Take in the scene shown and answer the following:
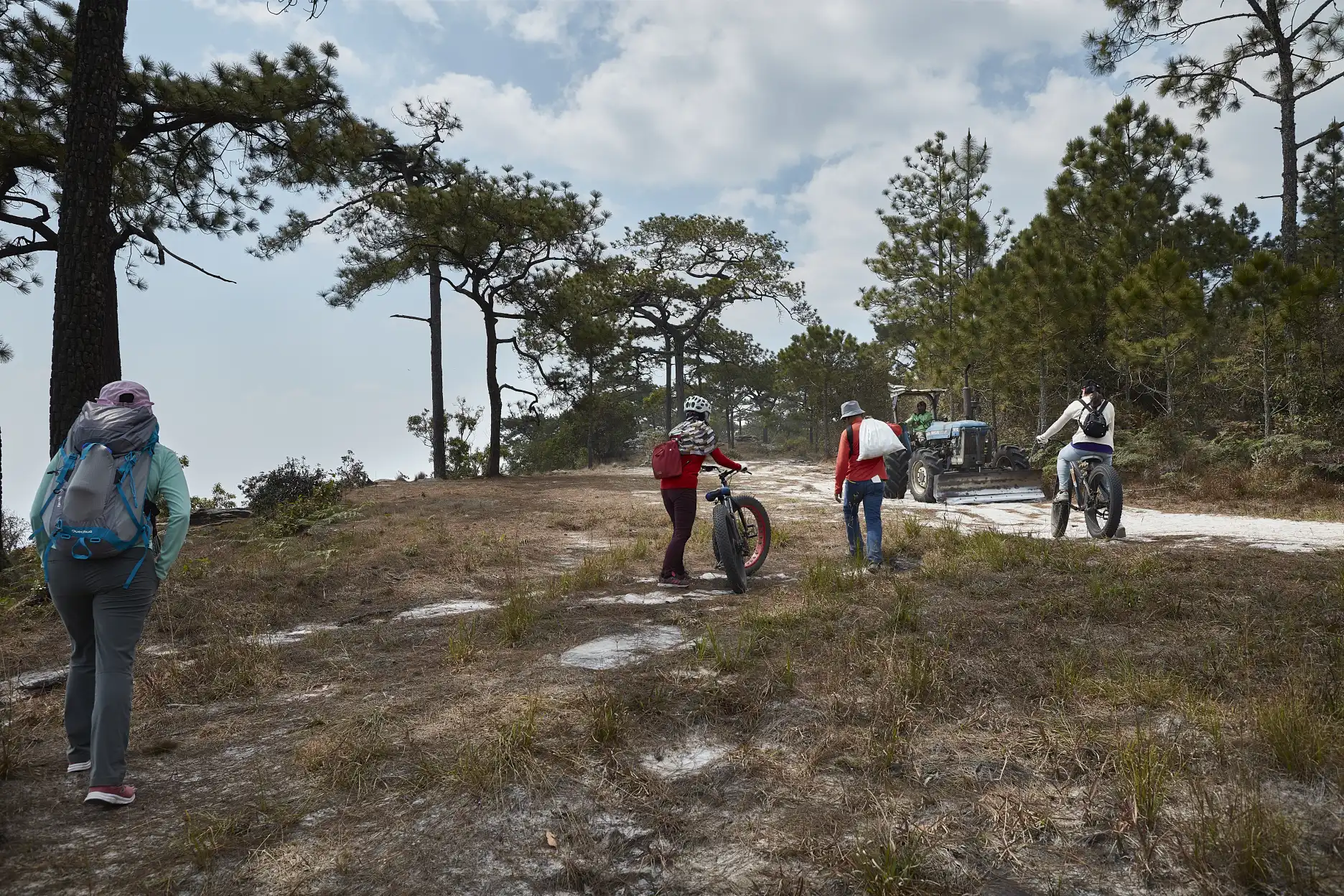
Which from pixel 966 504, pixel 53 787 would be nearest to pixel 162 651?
pixel 53 787

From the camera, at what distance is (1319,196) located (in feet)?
→ 75.0

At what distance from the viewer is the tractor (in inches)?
488

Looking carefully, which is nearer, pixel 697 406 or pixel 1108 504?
pixel 697 406

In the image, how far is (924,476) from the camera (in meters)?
13.0

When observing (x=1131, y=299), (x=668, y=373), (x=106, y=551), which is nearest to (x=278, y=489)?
(x=106, y=551)

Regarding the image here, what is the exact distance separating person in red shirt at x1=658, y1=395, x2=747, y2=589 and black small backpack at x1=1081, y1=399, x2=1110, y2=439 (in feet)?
14.4

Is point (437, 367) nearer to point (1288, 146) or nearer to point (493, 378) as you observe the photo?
point (493, 378)

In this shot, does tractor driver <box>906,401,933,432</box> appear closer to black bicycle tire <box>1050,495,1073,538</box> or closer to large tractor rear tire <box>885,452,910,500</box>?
large tractor rear tire <box>885,452,910,500</box>

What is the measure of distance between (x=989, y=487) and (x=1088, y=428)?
4603 millimetres

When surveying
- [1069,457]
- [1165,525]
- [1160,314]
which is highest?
[1160,314]

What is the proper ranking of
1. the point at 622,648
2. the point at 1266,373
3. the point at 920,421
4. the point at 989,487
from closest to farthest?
1. the point at 622,648
2. the point at 989,487
3. the point at 1266,373
4. the point at 920,421

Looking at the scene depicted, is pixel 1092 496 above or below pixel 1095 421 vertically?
below

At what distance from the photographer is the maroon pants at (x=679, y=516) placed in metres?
6.45

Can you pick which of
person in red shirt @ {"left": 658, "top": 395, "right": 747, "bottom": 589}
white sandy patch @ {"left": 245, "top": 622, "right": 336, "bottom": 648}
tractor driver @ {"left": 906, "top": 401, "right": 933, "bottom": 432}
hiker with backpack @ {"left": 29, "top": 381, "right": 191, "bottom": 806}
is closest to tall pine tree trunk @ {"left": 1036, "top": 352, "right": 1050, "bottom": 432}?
tractor driver @ {"left": 906, "top": 401, "right": 933, "bottom": 432}
